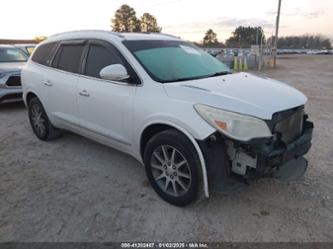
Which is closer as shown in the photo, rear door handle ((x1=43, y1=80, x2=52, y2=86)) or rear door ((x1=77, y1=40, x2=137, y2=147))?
rear door ((x1=77, y1=40, x2=137, y2=147))

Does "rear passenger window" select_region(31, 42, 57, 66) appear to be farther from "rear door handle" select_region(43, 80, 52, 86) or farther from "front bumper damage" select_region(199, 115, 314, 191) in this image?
"front bumper damage" select_region(199, 115, 314, 191)

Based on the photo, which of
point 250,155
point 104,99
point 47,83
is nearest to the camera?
point 250,155

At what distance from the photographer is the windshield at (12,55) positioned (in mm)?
9391

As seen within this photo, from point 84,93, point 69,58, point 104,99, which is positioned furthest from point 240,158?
point 69,58

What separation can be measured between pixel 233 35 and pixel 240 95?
3782 inches

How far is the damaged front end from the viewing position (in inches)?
112

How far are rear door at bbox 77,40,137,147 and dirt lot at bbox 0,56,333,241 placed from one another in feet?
1.97

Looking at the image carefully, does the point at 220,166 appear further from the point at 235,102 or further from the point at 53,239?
the point at 53,239

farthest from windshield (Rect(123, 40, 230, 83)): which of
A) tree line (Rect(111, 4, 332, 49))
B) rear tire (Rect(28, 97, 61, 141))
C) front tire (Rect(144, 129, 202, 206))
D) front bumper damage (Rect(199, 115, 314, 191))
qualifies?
tree line (Rect(111, 4, 332, 49))

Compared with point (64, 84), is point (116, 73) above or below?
above

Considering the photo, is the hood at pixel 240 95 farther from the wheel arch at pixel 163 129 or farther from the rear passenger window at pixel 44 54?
the rear passenger window at pixel 44 54

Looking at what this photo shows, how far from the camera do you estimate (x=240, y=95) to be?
10.1ft

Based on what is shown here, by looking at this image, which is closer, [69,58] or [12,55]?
[69,58]

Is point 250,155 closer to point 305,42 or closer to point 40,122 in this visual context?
point 40,122
